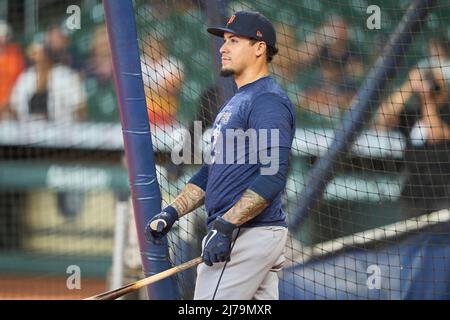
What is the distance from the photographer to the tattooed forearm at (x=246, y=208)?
13.1 feet

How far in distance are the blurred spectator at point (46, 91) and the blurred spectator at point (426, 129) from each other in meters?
3.54

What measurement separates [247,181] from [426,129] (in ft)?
9.90

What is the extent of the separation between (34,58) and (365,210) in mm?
3722

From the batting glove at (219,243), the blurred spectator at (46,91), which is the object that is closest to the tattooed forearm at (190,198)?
A: the batting glove at (219,243)

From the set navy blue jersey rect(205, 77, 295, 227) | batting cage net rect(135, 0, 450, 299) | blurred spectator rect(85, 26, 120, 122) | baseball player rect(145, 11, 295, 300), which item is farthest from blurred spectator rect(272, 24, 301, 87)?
navy blue jersey rect(205, 77, 295, 227)

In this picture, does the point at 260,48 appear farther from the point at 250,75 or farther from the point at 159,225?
the point at 159,225

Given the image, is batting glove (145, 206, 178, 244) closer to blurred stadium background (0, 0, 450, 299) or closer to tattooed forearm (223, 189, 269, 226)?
tattooed forearm (223, 189, 269, 226)

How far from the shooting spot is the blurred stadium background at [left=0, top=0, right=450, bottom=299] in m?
6.50

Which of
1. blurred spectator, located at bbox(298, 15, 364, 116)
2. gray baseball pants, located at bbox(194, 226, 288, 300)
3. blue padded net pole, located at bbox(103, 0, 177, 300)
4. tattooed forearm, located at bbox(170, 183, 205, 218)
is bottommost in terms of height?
gray baseball pants, located at bbox(194, 226, 288, 300)

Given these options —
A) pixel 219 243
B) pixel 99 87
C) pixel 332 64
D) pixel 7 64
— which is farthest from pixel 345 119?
pixel 7 64

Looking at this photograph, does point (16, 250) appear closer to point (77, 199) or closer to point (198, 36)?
point (77, 199)

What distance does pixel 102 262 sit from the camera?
10133 millimetres

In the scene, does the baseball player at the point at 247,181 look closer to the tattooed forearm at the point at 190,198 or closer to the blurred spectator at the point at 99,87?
the tattooed forearm at the point at 190,198

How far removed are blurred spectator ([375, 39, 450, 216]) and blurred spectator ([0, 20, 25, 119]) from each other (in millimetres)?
4274
